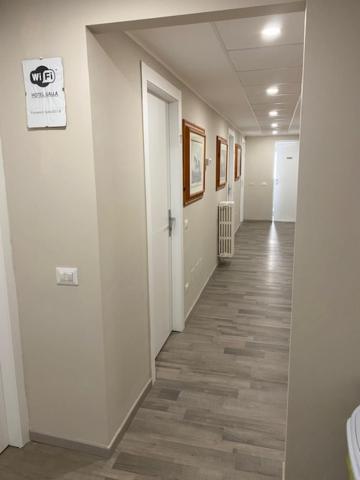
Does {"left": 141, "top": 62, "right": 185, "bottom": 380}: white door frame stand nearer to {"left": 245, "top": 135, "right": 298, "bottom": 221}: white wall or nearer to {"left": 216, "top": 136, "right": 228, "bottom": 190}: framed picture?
{"left": 216, "top": 136, "right": 228, "bottom": 190}: framed picture

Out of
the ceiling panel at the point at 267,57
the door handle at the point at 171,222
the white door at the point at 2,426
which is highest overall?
the ceiling panel at the point at 267,57

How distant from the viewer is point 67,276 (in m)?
1.91

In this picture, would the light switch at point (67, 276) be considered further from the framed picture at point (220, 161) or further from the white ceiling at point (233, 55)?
the framed picture at point (220, 161)

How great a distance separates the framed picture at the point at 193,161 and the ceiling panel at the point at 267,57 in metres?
0.85

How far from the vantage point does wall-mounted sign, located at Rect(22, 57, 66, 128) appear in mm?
1710

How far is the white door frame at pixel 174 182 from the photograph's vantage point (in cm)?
246

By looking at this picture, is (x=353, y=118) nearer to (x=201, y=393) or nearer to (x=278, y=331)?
(x=201, y=393)

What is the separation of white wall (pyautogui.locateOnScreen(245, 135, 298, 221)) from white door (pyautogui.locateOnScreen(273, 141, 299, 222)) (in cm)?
17

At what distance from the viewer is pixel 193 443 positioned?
217 centimetres

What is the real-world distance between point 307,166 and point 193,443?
176 centimetres

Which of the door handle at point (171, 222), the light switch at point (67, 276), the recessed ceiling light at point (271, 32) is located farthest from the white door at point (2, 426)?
the recessed ceiling light at point (271, 32)

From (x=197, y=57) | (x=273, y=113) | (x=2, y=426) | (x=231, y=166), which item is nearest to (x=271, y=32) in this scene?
(x=197, y=57)

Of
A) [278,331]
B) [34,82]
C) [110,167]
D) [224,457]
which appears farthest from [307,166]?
[278,331]

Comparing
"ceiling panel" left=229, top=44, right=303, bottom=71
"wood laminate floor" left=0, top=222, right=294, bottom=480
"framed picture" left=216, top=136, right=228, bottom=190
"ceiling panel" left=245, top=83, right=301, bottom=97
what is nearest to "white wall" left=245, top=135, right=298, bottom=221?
"framed picture" left=216, top=136, right=228, bottom=190
